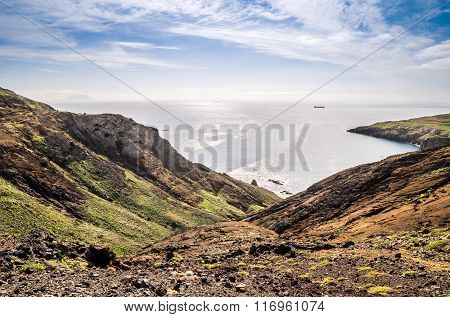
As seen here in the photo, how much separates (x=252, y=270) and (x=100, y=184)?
50.3m

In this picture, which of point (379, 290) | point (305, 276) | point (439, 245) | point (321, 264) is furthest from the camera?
point (439, 245)

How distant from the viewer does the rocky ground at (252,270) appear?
57.7 ft

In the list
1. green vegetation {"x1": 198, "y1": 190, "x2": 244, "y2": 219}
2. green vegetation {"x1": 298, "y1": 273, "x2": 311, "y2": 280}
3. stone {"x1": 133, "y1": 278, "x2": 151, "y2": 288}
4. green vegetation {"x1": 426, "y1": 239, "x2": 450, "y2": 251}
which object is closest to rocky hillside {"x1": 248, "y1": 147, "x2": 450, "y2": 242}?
green vegetation {"x1": 426, "y1": 239, "x2": 450, "y2": 251}

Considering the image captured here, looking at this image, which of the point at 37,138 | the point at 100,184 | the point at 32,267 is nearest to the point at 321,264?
the point at 32,267

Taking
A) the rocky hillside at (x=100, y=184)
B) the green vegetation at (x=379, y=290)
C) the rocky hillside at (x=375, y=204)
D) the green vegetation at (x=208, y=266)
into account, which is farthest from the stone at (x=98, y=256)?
the rocky hillside at (x=375, y=204)

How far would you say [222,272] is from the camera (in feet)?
80.6

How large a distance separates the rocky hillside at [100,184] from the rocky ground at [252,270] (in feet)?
70.0

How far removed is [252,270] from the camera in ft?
81.4

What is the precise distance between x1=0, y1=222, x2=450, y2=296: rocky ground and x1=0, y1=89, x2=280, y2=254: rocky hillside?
70.0 feet

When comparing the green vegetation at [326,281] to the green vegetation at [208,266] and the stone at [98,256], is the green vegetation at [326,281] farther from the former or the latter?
the stone at [98,256]

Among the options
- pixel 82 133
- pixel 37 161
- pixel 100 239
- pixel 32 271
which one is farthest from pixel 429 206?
pixel 82 133

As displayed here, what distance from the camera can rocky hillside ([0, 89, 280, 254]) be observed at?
49.0 meters

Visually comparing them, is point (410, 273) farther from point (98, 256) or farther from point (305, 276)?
point (98, 256)

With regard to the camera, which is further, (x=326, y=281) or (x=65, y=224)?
(x=65, y=224)
